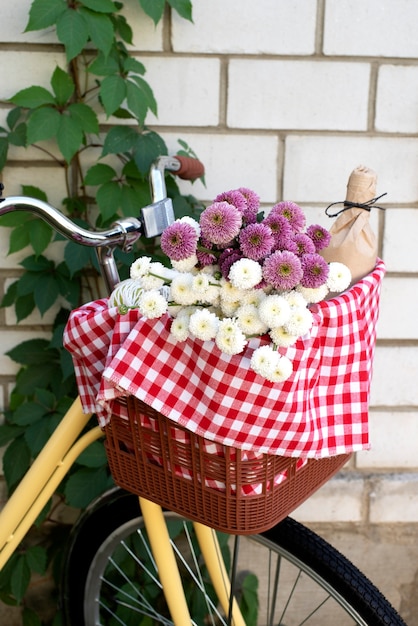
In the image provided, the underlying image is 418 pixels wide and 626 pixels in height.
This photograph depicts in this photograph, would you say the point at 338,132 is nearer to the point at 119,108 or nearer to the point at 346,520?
the point at 119,108

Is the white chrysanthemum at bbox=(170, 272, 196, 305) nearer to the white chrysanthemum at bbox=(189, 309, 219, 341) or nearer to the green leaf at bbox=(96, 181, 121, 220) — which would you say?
the white chrysanthemum at bbox=(189, 309, 219, 341)

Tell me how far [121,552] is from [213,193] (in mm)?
986

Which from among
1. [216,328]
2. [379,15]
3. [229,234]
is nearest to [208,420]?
[216,328]

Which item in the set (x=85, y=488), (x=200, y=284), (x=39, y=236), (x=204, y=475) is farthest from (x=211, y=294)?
(x=85, y=488)

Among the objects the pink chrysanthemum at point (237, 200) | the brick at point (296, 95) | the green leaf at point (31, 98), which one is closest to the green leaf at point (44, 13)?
the green leaf at point (31, 98)

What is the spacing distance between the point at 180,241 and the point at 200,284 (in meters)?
0.07

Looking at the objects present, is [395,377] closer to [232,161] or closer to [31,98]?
[232,161]

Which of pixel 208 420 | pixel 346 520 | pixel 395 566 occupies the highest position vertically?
pixel 208 420

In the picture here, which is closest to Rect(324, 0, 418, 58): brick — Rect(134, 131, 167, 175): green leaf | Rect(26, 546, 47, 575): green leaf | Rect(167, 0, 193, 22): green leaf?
Rect(167, 0, 193, 22): green leaf

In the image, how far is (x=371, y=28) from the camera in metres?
1.78

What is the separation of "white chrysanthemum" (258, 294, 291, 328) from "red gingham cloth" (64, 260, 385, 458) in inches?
2.2

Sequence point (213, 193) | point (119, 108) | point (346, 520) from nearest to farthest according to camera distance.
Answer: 1. point (119, 108)
2. point (213, 193)
3. point (346, 520)

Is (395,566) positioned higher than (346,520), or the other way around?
(346,520)

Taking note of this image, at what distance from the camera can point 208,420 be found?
100 cm
